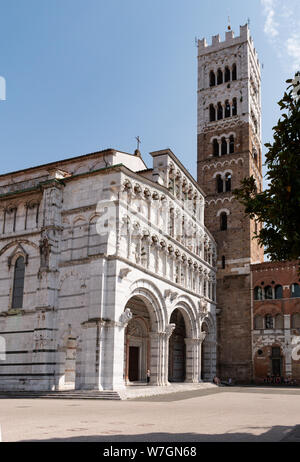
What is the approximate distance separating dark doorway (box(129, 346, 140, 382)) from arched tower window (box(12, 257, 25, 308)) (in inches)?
356

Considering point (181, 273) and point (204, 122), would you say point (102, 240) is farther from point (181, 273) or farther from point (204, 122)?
point (204, 122)

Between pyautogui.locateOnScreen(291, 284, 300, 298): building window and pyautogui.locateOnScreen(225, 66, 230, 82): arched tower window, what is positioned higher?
pyautogui.locateOnScreen(225, 66, 230, 82): arched tower window

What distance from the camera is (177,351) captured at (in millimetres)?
39375

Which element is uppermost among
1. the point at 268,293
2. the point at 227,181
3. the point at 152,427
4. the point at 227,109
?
the point at 227,109

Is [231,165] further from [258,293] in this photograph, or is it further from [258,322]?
[258,322]

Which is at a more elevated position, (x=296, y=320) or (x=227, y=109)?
(x=227, y=109)

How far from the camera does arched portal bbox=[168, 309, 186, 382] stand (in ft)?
125

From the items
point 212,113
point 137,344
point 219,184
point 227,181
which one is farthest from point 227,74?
point 137,344

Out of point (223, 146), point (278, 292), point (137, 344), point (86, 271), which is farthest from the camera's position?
point (223, 146)

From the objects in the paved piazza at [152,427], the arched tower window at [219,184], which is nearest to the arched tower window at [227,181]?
the arched tower window at [219,184]

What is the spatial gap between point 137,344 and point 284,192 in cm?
2571

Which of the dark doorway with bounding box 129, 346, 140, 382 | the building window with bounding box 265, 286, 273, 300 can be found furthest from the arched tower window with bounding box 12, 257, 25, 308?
the building window with bounding box 265, 286, 273, 300

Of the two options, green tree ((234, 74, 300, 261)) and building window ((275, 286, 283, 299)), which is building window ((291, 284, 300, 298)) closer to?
building window ((275, 286, 283, 299))

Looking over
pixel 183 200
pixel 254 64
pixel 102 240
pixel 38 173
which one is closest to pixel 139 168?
pixel 183 200
